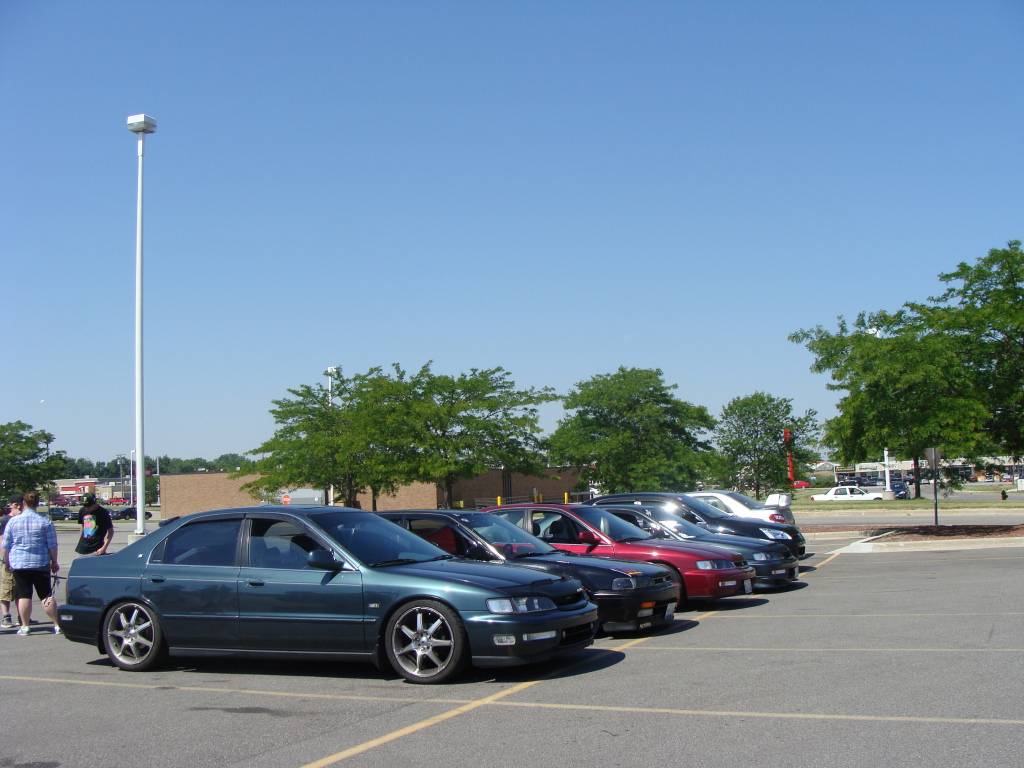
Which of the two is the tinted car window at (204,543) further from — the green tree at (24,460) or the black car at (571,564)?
the green tree at (24,460)

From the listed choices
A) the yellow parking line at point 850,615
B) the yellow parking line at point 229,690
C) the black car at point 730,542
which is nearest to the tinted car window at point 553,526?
the black car at point 730,542

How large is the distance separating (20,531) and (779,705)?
8.87 meters

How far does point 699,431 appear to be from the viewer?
52188 millimetres

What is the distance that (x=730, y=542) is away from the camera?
1536cm

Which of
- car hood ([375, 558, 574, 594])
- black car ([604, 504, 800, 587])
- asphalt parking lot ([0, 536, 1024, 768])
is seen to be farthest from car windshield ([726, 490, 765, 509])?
car hood ([375, 558, 574, 594])

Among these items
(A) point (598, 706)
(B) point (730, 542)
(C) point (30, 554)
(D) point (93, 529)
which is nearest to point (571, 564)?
(A) point (598, 706)

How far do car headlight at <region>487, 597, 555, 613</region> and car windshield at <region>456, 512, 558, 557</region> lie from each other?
251 centimetres

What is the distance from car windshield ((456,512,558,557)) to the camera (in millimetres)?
11219

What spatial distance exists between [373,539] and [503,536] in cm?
260

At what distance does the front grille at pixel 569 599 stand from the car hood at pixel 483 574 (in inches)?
3.1

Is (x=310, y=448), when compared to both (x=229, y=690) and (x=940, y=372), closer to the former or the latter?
(x=940, y=372)

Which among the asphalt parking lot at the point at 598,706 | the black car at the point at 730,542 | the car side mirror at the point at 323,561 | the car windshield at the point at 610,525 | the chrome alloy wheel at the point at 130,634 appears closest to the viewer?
the asphalt parking lot at the point at 598,706

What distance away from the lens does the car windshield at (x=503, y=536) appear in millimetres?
11219

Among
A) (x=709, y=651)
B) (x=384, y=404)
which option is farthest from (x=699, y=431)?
(x=709, y=651)
